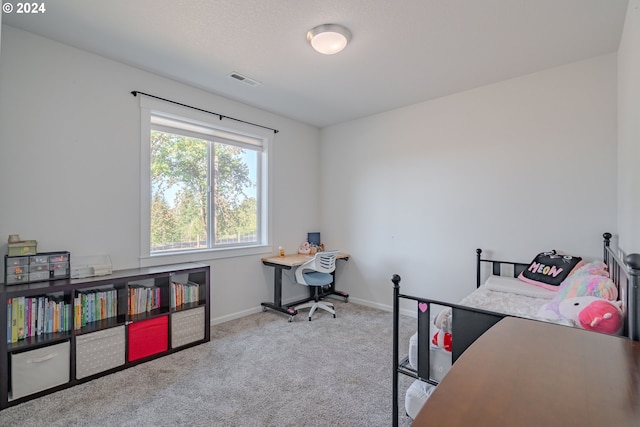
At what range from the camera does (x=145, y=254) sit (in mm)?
2938

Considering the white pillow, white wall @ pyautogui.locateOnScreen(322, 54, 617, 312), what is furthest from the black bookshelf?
the white pillow

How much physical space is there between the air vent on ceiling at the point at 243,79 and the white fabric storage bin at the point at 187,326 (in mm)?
2314

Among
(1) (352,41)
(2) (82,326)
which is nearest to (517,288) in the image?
(1) (352,41)

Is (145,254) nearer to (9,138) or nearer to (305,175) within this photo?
(9,138)

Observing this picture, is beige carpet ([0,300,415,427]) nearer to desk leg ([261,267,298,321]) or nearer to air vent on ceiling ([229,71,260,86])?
desk leg ([261,267,298,321])

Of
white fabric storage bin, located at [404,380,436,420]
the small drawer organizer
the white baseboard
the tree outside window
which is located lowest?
the white baseboard

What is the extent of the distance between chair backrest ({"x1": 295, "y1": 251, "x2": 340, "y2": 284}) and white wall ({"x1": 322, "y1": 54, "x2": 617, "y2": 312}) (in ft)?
2.52

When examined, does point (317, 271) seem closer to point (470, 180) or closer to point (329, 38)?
point (470, 180)

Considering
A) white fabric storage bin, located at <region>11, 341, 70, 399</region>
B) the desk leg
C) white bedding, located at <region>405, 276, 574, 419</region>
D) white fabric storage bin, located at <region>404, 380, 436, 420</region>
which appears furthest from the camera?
the desk leg

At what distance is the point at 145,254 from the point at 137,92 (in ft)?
5.10

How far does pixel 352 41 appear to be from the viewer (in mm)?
2367

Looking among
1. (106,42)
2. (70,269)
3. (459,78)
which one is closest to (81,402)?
(70,269)

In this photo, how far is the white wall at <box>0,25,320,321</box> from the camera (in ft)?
7.42

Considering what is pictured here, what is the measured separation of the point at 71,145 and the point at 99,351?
5.55 feet
